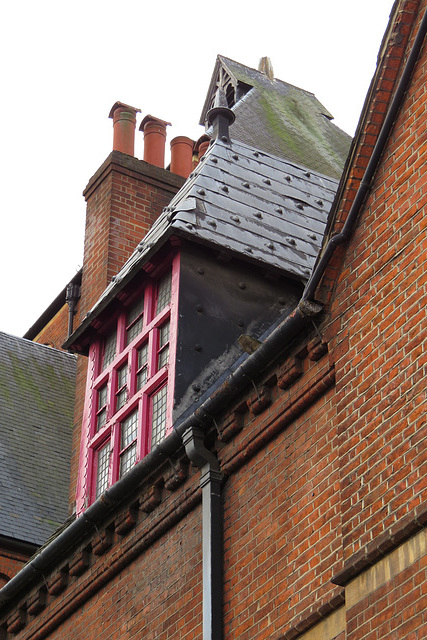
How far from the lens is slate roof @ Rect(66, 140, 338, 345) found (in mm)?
14836

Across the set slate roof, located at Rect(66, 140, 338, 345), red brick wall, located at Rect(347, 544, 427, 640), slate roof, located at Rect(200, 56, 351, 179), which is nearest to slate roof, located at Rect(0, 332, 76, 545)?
slate roof, located at Rect(66, 140, 338, 345)

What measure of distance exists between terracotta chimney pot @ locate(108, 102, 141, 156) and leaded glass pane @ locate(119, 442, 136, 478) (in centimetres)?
853

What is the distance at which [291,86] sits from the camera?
76.9 ft

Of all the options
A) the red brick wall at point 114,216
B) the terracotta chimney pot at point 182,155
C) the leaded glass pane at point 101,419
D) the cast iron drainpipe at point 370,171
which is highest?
the terracotta chimney pot at point 182,155

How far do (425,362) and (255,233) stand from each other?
6829 mm

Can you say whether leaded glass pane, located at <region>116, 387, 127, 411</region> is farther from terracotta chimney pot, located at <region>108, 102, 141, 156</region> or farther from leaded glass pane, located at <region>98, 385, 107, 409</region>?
terracotta chimney pot, located at <region>108, 102, 141, 156</region>

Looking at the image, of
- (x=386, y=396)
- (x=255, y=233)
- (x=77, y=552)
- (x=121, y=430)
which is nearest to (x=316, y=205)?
(x=255, y=233)

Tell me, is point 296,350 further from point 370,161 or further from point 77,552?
point 77,552

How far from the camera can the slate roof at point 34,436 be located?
58.7 ft

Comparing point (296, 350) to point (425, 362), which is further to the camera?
point (296, 350)

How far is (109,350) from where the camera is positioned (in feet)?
51.8

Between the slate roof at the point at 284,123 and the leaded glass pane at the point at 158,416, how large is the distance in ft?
21.6

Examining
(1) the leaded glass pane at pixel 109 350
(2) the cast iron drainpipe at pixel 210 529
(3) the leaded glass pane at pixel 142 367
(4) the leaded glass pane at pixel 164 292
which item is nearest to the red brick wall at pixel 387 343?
(2) the cast iron drainpipe at pixel 210 529

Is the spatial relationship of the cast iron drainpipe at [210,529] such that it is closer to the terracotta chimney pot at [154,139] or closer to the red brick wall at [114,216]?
the red brick wall at [114,216]
